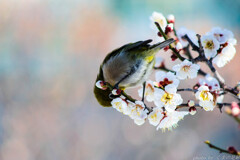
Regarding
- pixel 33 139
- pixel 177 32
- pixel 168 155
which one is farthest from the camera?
pixel 33 139

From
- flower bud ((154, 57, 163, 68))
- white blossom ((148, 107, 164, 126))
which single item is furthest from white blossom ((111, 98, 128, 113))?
flower bud ((154, 57, 163, 68))

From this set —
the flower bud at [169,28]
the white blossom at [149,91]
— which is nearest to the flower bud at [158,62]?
the white blossom at [149,91]

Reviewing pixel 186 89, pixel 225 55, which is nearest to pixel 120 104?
pixel 186 89

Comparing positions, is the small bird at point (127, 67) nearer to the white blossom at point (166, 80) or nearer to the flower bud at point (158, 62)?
the flower bud at point (158, 62)

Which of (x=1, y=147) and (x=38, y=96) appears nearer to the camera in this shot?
(x=1, y=147)

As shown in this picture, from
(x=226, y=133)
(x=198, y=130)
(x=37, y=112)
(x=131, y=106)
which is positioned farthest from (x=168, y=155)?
(x=131, y=106)

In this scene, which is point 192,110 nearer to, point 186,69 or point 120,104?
point 186,69

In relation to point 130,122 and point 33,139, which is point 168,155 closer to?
point 130,122
